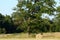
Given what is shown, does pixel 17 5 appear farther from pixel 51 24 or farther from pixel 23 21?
pixel 51 24

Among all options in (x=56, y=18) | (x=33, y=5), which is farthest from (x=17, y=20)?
(x=56, y=18)

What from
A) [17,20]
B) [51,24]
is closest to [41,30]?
[51,24]

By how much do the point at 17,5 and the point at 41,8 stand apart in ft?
17.0

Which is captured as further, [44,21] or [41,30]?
[41,30]

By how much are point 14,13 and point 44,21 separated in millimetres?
6570

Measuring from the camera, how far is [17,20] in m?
54.7

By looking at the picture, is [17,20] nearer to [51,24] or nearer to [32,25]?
[32,25]

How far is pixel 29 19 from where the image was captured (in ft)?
177

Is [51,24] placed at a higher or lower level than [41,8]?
lower

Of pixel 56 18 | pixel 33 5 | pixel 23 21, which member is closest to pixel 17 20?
pixel 23 21

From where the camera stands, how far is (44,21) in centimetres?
5356

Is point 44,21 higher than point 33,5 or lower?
lower

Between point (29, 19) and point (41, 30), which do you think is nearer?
point (29, 19)

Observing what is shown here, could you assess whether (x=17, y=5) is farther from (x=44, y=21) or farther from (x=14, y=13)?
(x=44, y=21)
